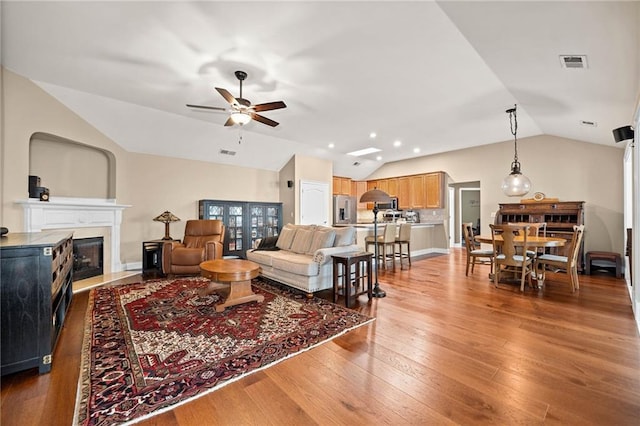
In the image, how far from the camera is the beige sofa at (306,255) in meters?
3.62

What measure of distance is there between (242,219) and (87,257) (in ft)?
9.52

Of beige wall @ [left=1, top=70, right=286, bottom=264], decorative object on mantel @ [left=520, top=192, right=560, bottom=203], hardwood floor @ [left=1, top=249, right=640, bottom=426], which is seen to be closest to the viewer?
hardwood floor @ [left=1, top=249, right=640, bottom=426]

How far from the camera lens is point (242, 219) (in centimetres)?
656

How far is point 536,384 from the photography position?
1.82 m

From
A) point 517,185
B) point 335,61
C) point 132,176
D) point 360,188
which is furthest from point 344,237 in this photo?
point 360,188

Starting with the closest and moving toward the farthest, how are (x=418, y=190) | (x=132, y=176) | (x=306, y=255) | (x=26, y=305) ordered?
(x=26, y=305) → (x=306, y=255) → (x=132, y=176) → (x=418, y=190)

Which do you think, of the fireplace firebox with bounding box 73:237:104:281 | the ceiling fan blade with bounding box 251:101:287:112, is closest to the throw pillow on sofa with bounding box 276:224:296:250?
the ceiling fan blade with bounding box 251:101:287:112

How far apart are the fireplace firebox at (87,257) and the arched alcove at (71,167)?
2.77 ft

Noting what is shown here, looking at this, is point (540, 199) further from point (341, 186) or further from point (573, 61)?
point (341, 186)

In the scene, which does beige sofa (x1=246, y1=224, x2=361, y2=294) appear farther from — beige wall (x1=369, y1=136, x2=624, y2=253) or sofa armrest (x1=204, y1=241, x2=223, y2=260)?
beige wall (x1=369, y1=136, x2=624, y2=253)

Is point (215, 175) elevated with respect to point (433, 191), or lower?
elevated

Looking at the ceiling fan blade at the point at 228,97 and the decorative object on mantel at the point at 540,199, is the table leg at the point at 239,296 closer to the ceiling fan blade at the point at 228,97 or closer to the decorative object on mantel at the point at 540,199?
the ceiling fan blade at the point at 228,97

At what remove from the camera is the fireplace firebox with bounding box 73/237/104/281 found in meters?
4.55

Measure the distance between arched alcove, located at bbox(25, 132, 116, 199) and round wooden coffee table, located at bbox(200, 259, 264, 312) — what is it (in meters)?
3.26
